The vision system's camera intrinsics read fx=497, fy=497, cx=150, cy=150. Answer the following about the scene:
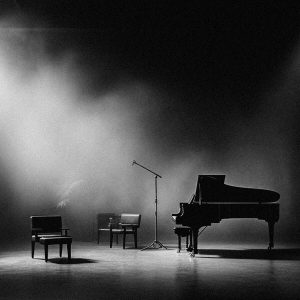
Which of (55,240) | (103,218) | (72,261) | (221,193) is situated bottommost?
(72,261)

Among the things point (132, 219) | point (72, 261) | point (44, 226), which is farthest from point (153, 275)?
point (132, 219)

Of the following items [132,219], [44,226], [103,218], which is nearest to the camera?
[44,226]

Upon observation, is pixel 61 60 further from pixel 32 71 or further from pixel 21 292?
pixel 21 292

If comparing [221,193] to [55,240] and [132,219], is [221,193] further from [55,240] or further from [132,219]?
[55,240]

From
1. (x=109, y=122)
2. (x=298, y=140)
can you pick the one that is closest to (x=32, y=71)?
(x=109, y=122)

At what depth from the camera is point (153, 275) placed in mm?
6754

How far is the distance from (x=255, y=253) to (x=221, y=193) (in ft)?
4.45

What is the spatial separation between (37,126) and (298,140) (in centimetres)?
722

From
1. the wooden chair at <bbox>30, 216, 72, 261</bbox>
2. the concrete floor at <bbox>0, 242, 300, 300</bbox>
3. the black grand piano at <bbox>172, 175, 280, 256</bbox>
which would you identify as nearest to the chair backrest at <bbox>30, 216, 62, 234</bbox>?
the wooden chair at <bbox>30, 216, 72, 261</bbox>

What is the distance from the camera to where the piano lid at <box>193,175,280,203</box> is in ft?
30.7

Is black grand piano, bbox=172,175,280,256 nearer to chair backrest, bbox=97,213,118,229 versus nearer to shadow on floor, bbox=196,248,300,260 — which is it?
shadow on floor, bbox=196,248,300,260

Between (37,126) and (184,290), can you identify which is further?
(37,126)

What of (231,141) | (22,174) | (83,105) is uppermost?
(83,105)

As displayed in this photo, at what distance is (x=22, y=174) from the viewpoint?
547 inches
